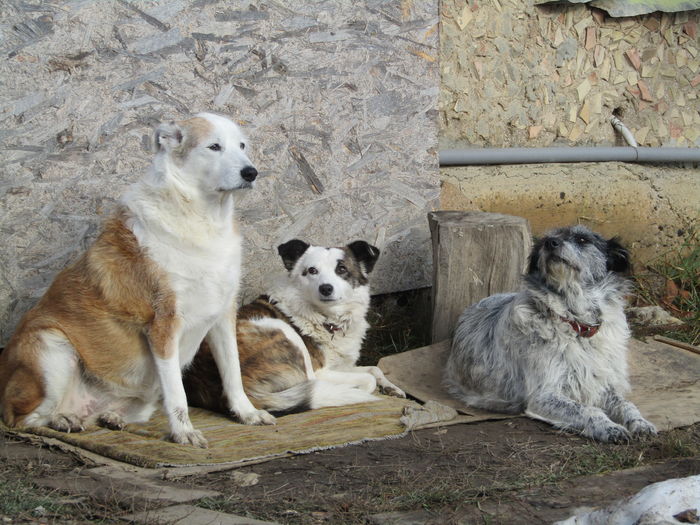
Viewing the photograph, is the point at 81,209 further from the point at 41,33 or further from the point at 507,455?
the point at 507,455

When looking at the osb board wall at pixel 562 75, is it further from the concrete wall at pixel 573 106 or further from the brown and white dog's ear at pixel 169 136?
the brown and white dog's ear at pixel 169 136

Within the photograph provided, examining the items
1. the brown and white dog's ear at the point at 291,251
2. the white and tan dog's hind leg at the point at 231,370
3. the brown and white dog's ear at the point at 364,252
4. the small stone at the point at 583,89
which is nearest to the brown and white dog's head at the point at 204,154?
the white and tan dog's hind leg at the point at 231,370

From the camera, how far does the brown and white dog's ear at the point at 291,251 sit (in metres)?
5.61

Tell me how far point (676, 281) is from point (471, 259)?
2.47 m

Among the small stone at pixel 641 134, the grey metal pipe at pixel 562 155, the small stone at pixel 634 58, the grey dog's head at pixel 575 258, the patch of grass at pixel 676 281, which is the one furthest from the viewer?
the small stone at pixel 641 134

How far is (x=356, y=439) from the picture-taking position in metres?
4.65

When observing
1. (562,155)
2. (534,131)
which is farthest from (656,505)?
(534,131)

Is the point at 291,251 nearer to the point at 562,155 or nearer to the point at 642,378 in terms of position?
the point at 642,378

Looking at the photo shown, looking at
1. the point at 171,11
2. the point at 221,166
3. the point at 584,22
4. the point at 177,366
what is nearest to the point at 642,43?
the point at 584,22

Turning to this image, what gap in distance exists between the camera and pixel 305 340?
5613mm

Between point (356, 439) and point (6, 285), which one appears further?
point (6, 285)

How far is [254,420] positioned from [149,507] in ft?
4.46

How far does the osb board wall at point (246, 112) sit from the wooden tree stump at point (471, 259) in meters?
0.61

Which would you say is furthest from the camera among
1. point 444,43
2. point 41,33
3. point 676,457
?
point 444,43
